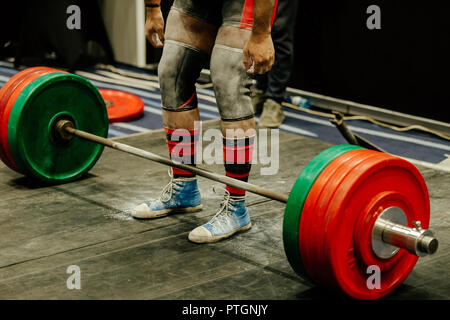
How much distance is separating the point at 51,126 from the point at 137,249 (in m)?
0.81

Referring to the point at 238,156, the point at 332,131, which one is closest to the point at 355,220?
the point at 238,156

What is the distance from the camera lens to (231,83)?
86.0 inches

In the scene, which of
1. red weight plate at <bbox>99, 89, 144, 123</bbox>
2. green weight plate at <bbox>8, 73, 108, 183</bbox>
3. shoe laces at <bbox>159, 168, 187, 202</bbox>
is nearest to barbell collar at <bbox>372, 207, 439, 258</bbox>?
shoe laces at <bbox>159, 168, 187, 202</bbox>

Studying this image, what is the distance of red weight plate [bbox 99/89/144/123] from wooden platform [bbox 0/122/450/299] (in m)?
1.01

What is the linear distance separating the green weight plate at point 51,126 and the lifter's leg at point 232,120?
2.67ft

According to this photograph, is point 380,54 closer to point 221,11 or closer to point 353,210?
point 221,11

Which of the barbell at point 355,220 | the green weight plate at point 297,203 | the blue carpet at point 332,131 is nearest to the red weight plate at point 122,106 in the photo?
the blue carpet at point 332,131

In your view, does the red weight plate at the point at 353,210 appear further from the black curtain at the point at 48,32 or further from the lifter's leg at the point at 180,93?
the black curtain at the point at 48,32

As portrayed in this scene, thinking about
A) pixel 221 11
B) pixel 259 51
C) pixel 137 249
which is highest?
pixel 221 11

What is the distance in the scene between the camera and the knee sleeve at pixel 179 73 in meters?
2.28

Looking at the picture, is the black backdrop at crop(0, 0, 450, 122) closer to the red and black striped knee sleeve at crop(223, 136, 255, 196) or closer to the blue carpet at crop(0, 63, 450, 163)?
the blue carpet at crop(0, 63, 450, 163)
